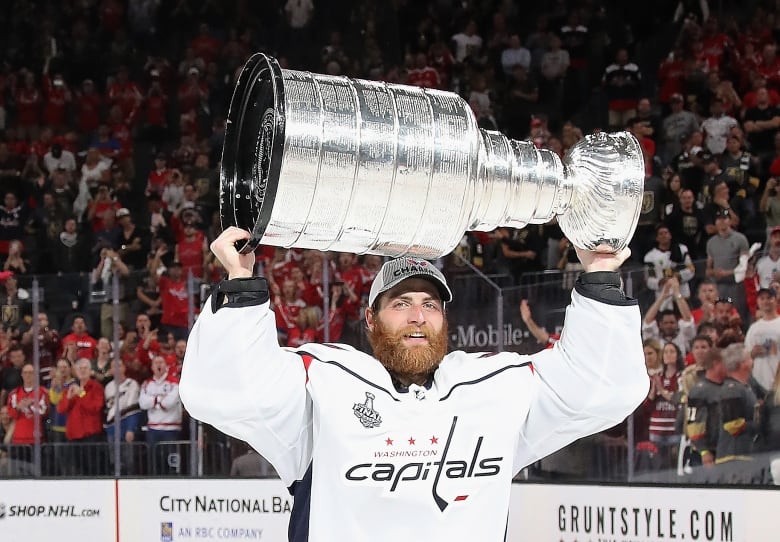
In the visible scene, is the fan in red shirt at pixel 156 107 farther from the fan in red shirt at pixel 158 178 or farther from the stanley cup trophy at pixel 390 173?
the stanley cup trophy at pixel 390 173

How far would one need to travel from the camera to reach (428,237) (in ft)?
8.49

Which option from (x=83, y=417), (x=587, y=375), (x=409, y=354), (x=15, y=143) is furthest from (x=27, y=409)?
(x=15, y=143)

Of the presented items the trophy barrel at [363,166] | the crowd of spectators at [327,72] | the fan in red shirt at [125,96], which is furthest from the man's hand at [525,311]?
the fan in red shirt at [125,96]

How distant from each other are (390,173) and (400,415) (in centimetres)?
63

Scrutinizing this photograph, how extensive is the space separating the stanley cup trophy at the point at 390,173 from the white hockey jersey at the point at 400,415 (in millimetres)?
254

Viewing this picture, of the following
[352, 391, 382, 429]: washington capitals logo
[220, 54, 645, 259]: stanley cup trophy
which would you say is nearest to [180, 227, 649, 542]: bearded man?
[352, 391, 382, 429]: washington capitals logo

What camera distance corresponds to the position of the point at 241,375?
2.62 meters

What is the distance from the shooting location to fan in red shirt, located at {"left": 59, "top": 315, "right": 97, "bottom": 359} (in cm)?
636

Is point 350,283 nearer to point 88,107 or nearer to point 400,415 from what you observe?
point 400,415

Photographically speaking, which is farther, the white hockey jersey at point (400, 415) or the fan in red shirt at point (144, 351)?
the fan in red shirt at point (144, 351)

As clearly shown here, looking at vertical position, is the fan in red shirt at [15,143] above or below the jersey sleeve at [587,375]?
above

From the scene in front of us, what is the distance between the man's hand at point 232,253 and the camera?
2.62 metres

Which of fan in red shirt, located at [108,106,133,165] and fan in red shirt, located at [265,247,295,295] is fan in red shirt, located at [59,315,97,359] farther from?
fan in red shirt, located at [108,106,133,165]

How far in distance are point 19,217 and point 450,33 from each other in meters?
4.24
